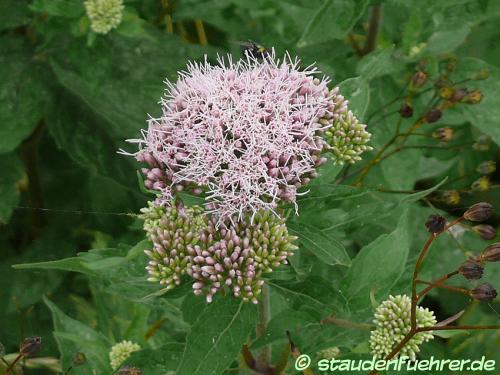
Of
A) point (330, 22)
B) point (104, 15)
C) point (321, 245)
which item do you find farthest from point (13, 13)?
point (321, 245)

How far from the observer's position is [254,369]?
1.71 meters

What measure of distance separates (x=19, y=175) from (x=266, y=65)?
4.30ft

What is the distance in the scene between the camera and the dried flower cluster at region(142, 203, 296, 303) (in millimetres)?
1403

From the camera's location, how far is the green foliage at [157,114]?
5.65 ft

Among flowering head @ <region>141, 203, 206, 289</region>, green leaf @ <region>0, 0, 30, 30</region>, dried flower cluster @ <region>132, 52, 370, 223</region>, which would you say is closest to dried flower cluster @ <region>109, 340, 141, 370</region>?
flowering head @ <region>141, 203, 206, 289</region>

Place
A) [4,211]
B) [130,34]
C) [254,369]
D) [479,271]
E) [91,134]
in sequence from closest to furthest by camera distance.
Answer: [479,271] → [254,369] → [130,34] → [4,211] → [91,134]

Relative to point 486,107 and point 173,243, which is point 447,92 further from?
point 173,243

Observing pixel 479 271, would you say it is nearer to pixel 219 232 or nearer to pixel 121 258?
pixel 219 232

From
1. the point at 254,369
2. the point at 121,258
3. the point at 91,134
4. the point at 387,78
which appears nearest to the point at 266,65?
the point at 121,258

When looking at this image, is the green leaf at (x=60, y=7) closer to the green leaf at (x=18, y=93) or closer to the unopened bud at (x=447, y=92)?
the green leaf at (x=18, y=93)

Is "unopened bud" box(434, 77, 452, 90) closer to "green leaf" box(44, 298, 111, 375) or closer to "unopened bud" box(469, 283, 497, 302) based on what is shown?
"unopened bud" box(469, 283, 497, 302)

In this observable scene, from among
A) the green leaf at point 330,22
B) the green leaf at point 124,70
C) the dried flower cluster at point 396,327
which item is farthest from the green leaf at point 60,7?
the dried flower cluster at point 396,327

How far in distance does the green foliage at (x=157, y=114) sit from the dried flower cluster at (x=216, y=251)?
0.11 m

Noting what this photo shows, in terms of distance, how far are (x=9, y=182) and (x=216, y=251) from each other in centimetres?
133
